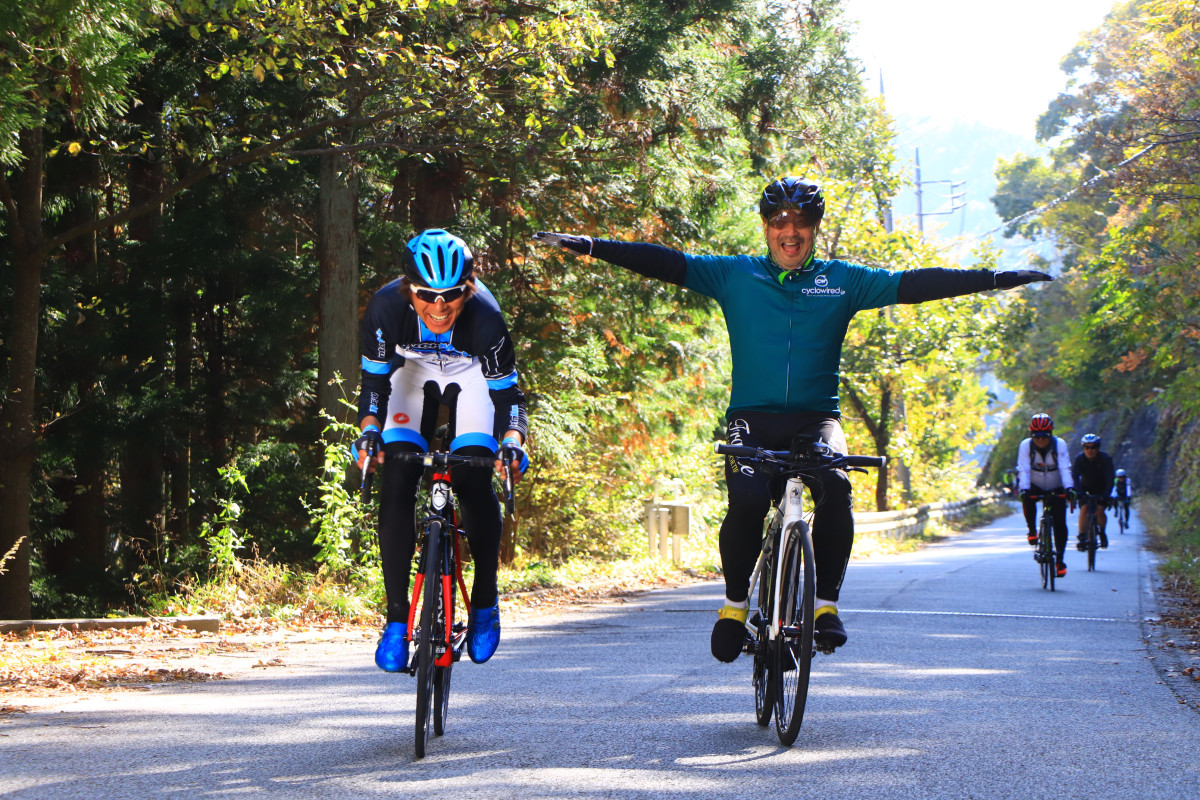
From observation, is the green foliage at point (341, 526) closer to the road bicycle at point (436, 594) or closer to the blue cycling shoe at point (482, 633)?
the blue cycling shoe at point (482, 633)

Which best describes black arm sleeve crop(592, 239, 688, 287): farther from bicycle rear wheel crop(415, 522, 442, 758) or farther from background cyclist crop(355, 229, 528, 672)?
bicycle rear wheel crop(415, 522, 442, 758)

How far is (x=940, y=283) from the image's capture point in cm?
560

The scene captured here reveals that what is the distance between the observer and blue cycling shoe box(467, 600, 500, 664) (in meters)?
5.64

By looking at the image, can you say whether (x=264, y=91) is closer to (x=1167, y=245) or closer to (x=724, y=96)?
(x=724, y=96)

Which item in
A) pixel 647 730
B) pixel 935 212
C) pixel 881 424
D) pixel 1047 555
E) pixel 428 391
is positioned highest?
pixel 935 212

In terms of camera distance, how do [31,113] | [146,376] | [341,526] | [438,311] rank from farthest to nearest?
1. [146,376]
2. [341,526]
3. [31,113]
4. [438,311]

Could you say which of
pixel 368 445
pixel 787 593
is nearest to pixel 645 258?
pixel 368 445

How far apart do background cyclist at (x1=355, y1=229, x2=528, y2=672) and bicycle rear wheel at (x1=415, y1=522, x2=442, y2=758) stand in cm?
16

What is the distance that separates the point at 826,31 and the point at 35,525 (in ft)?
43.2

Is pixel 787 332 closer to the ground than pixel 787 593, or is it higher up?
higher up

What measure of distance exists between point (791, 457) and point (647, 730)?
57.6 inches

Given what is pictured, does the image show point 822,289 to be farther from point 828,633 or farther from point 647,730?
point 647,730

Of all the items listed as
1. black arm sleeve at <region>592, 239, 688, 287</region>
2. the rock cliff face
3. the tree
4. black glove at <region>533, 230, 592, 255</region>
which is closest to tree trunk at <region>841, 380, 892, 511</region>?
the rock cliff face

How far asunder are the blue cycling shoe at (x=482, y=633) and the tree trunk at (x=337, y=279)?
331 inches
